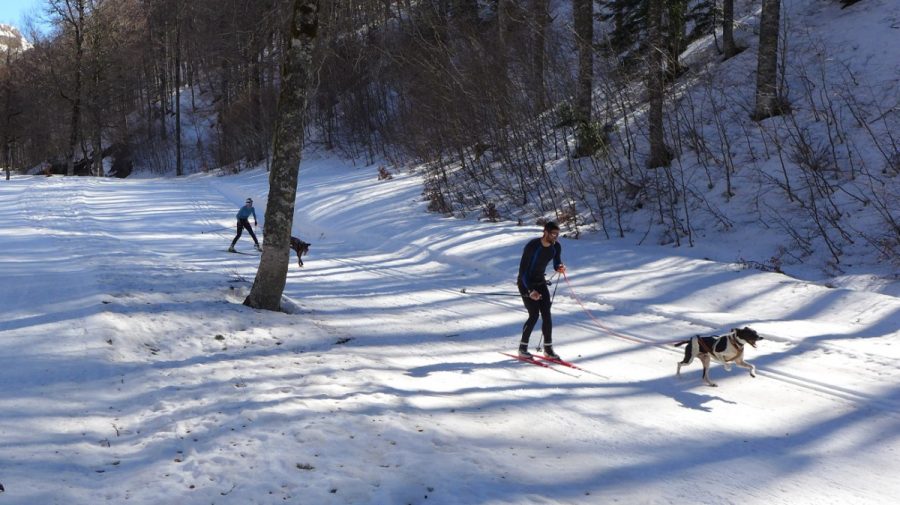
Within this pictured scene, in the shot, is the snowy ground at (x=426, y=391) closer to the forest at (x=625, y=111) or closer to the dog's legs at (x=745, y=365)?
the dog's legs at (x=745, y=365)

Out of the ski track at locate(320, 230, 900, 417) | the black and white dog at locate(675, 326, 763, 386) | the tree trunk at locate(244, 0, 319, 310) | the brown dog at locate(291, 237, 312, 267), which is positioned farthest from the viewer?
the brown dog at locate(291, 237, 312, 267)

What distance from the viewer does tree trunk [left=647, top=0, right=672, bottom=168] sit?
1477cm

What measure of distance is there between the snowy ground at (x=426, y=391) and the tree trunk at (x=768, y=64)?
589 centimetres

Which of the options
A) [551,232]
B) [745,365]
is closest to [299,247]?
[551,232]

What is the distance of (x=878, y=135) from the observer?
12.8 meters

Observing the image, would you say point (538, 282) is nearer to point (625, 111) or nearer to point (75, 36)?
point (625, 111)

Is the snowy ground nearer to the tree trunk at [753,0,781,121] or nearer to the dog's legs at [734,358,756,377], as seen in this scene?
the dog's legs at [734,358,756,377]

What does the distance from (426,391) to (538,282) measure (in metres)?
2.27

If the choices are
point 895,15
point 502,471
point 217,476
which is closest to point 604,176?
point 895,15

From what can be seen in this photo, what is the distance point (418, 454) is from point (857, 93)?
14.7 metres

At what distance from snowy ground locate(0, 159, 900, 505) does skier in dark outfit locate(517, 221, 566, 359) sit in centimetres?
43

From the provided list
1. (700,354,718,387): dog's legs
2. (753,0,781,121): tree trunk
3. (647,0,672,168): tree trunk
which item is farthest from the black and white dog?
(753,0,781,121): tree trunk

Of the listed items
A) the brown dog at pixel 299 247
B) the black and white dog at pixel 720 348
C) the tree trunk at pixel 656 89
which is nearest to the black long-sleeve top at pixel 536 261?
the black and white dog at pixel 720 348

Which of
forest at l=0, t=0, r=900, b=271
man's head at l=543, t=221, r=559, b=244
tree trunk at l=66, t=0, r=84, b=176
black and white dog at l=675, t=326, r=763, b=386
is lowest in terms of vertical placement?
black and white dog at l=675, t=326, r=763, b=386
